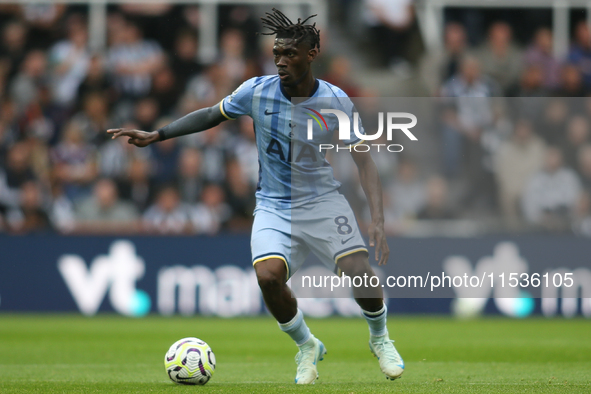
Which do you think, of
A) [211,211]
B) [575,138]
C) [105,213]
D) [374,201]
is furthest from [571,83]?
[374,201]

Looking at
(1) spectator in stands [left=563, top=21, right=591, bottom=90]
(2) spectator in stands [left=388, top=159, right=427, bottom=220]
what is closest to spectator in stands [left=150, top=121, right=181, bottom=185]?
(2) spectator in stands [left=388, top=159, right=427, bottom=220]

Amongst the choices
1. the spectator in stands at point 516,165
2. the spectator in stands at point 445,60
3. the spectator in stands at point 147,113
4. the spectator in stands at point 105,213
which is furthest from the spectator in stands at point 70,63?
the spectator in stands at point 516,165

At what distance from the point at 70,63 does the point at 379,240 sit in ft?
32.1

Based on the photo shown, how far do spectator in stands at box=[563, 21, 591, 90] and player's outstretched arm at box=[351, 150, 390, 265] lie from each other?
8.32 m

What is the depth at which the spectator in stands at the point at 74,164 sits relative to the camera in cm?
1269

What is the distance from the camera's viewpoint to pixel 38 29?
580 inches

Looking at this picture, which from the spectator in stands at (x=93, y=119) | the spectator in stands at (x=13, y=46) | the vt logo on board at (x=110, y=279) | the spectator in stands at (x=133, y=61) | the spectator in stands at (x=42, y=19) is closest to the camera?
the vt logo on board at (x=110, y=279)

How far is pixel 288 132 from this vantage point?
592 centimetres

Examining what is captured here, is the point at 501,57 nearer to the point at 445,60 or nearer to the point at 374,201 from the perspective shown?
the point at 445,60

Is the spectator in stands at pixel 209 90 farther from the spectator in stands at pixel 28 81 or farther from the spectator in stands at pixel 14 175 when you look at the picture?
the spectator in stands at pixel 14 175

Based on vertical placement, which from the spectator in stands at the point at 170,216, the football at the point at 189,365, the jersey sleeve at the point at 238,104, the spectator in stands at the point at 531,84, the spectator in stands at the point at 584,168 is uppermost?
the jersey sleeve at the point at 238,104

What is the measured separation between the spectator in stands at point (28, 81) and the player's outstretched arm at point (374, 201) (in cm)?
912

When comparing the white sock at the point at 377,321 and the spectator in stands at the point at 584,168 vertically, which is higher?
the white sock at the point at 377,321

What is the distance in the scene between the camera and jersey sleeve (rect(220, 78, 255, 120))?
597 centimetres
